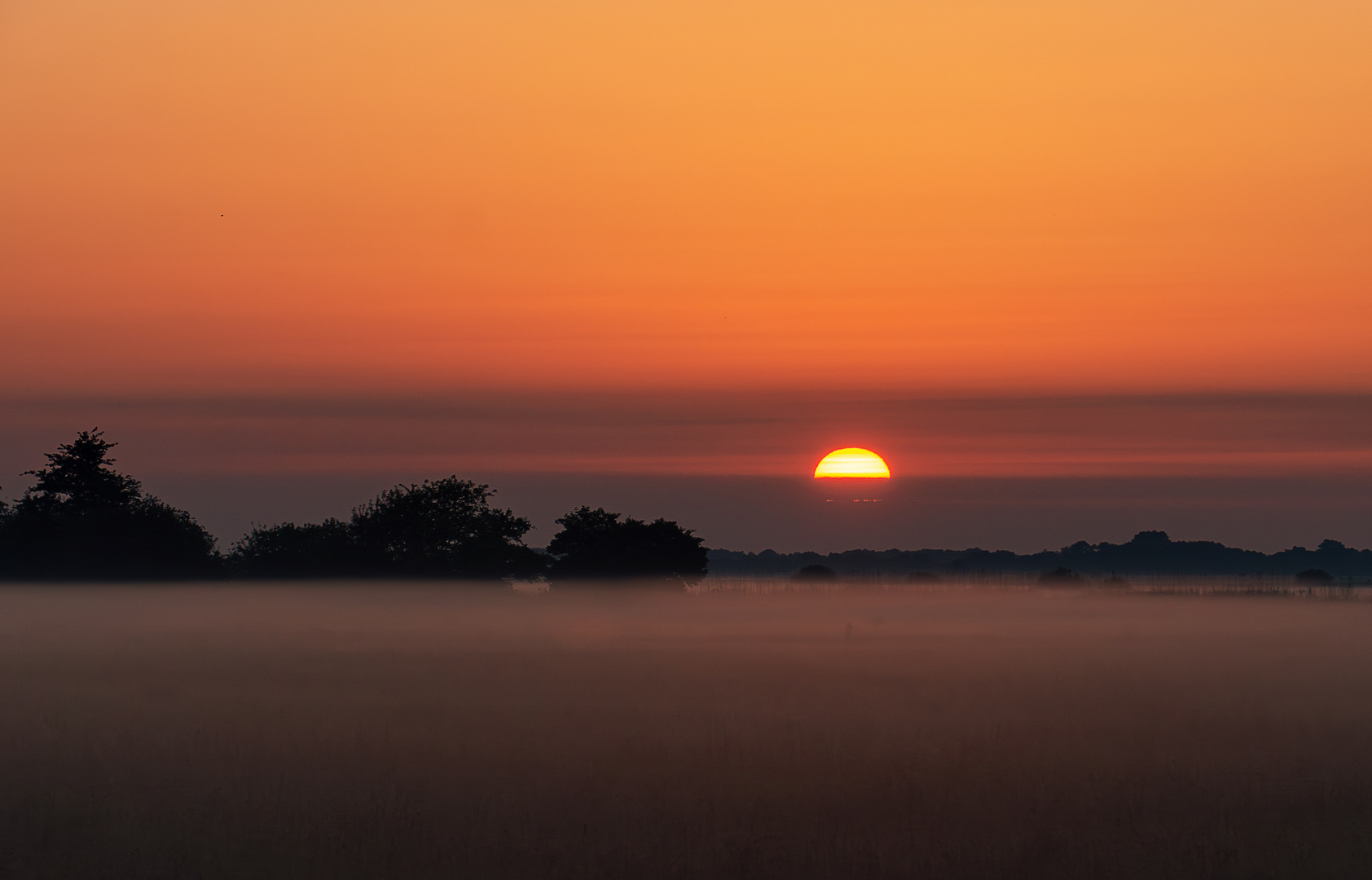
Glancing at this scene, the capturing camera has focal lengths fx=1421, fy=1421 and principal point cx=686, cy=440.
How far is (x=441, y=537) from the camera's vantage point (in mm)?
101875

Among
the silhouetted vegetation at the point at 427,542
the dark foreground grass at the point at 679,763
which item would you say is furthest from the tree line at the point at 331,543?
the dark foreground grass at the point at 679,763

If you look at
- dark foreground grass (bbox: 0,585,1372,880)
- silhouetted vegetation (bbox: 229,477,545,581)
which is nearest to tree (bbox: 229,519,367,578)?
silhouetted vegetation (bbox: 229,477,545,581)

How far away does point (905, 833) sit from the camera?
19719 millimetres

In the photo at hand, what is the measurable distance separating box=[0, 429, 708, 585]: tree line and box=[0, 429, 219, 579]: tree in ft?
0.28

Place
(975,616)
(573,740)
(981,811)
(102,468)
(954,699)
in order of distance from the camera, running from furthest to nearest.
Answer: (102,468)
(975,616)
(954,699)
(573,740)
(981,811)

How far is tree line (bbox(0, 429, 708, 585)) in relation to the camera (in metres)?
102

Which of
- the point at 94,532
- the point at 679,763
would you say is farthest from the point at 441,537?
the point at 679,763

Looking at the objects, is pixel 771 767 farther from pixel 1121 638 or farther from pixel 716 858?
pixel 1121 638

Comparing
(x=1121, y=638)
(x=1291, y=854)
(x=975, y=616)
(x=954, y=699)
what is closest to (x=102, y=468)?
(x=975, y=616)

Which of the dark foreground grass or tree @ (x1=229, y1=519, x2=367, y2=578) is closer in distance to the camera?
the dark foreground grass

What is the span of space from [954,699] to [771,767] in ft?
40.2

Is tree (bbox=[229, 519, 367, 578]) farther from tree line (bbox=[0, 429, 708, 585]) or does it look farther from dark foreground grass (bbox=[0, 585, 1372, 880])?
dark foreground grass (bbox=[0, 585, 1372, 880])

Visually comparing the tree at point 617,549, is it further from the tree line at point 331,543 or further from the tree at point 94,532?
the tree at point 94,532

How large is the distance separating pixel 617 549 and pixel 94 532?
38.1 meters
